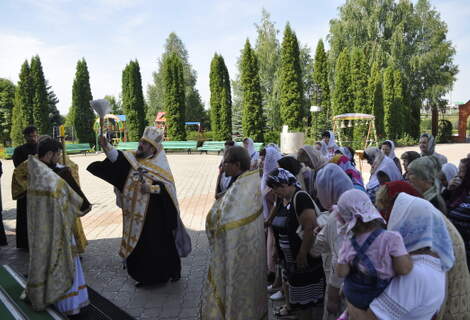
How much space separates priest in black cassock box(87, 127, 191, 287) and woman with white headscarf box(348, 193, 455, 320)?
2931 mm

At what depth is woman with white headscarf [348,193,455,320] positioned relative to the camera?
205 centimetres

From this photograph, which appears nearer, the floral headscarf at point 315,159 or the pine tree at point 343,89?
the floral headscarf at point 315,159

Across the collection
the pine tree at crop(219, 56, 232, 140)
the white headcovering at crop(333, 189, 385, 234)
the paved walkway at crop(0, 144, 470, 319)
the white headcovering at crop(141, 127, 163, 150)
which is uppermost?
the pine tree at crop(219, 56, 232, 140)

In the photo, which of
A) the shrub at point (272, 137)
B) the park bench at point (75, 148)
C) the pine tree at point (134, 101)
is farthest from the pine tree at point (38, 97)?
the shrub at point (272, 137)

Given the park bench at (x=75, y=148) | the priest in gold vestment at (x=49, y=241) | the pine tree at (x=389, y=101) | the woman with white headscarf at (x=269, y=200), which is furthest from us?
the pine tree at (x=389, y=101)

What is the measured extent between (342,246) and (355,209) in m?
0.27

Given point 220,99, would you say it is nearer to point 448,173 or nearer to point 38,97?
point 38,97

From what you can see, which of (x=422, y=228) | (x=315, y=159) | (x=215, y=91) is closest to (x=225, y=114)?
(x=215, y=91)

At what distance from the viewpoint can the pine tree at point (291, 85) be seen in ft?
90.6

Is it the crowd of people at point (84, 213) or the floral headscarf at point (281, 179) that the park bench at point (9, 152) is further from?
the floral headscarf at point (281, 179)

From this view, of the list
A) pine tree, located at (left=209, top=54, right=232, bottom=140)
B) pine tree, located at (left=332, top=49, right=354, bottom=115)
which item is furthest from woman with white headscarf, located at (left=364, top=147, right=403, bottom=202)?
pine tree, located at (left=332, top=49, right=354, bottom=115)

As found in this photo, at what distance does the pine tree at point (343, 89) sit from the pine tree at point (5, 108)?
35.4 meters

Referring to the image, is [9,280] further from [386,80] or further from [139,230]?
[386,80]

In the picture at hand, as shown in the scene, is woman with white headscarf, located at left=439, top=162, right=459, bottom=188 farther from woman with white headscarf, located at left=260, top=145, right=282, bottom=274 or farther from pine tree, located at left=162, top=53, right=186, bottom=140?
pine tree, located at left=162, top=53, right=186, bottom=140
